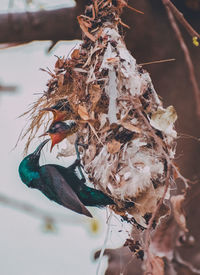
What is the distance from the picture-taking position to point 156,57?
2252mm

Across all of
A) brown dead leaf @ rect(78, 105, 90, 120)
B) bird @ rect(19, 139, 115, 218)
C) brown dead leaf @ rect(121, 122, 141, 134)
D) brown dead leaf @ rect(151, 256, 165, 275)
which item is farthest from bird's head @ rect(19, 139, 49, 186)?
brown dead leaf @ rect(151, 256, 165, 275)

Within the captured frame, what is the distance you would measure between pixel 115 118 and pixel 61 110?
0.23 metres

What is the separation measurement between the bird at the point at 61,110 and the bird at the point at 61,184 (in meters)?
0.08

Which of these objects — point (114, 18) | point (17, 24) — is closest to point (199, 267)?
point (114, 18)

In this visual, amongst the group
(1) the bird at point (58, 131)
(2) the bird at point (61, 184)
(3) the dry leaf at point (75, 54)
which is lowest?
(2) the bird at point (61, 184)

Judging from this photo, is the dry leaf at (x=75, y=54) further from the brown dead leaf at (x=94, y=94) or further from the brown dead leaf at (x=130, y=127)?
the brown dead leaf at (x=130, y=127)

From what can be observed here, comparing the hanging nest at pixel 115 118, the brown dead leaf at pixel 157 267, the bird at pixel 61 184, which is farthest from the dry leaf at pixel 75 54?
the brown dead leaf at pixel 157 267

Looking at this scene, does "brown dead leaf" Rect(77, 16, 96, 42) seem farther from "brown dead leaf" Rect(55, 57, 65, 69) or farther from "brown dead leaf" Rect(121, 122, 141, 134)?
"brown dead leaf" Rect(121, 122, 141, 134)

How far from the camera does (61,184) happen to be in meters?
1.53

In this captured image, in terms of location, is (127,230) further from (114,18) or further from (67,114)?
(114,18)

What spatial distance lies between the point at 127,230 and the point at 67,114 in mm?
393

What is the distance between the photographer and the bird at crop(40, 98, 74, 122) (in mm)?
1640

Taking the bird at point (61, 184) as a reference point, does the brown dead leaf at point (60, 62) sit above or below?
above

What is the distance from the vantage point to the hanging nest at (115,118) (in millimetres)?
1465
